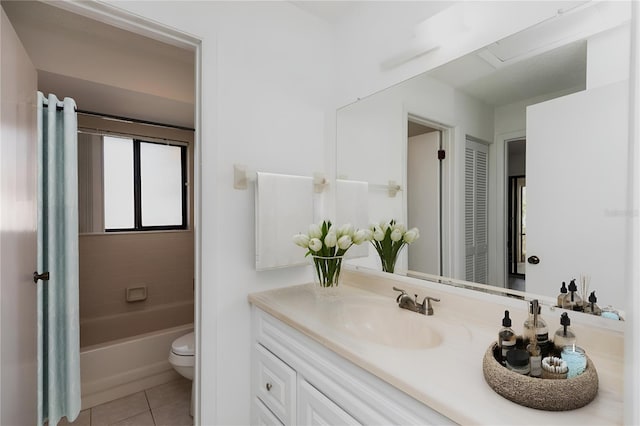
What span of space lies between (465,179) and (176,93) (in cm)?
199

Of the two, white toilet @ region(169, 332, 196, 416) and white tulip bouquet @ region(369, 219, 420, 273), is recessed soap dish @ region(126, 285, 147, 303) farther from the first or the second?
white tulip bouquet @ region(369, 219, 420, 273)

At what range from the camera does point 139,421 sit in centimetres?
181

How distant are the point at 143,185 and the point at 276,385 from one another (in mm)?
2321

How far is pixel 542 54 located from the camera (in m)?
1.03

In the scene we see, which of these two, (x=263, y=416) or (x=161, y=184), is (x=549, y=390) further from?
(x=161, y=184)

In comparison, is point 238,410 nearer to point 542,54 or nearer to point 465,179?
point 465,179

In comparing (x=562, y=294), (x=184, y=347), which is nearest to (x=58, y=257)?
(x=184, y=347)

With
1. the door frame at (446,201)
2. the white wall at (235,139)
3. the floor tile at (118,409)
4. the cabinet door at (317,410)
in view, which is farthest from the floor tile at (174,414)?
the door frame at (446,201)

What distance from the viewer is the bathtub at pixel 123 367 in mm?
1972

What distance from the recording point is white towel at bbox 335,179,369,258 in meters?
1.63

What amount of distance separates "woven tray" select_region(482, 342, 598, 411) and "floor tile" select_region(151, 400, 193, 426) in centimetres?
182

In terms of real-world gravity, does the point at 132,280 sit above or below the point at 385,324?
below

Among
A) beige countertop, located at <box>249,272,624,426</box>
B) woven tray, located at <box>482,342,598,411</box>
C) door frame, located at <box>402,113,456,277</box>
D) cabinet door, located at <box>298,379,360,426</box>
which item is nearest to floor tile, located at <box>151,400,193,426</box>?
beige countertop, located at <box>249,272,624,426</box>

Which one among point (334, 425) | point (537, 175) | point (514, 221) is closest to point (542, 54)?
point (537, 175)
